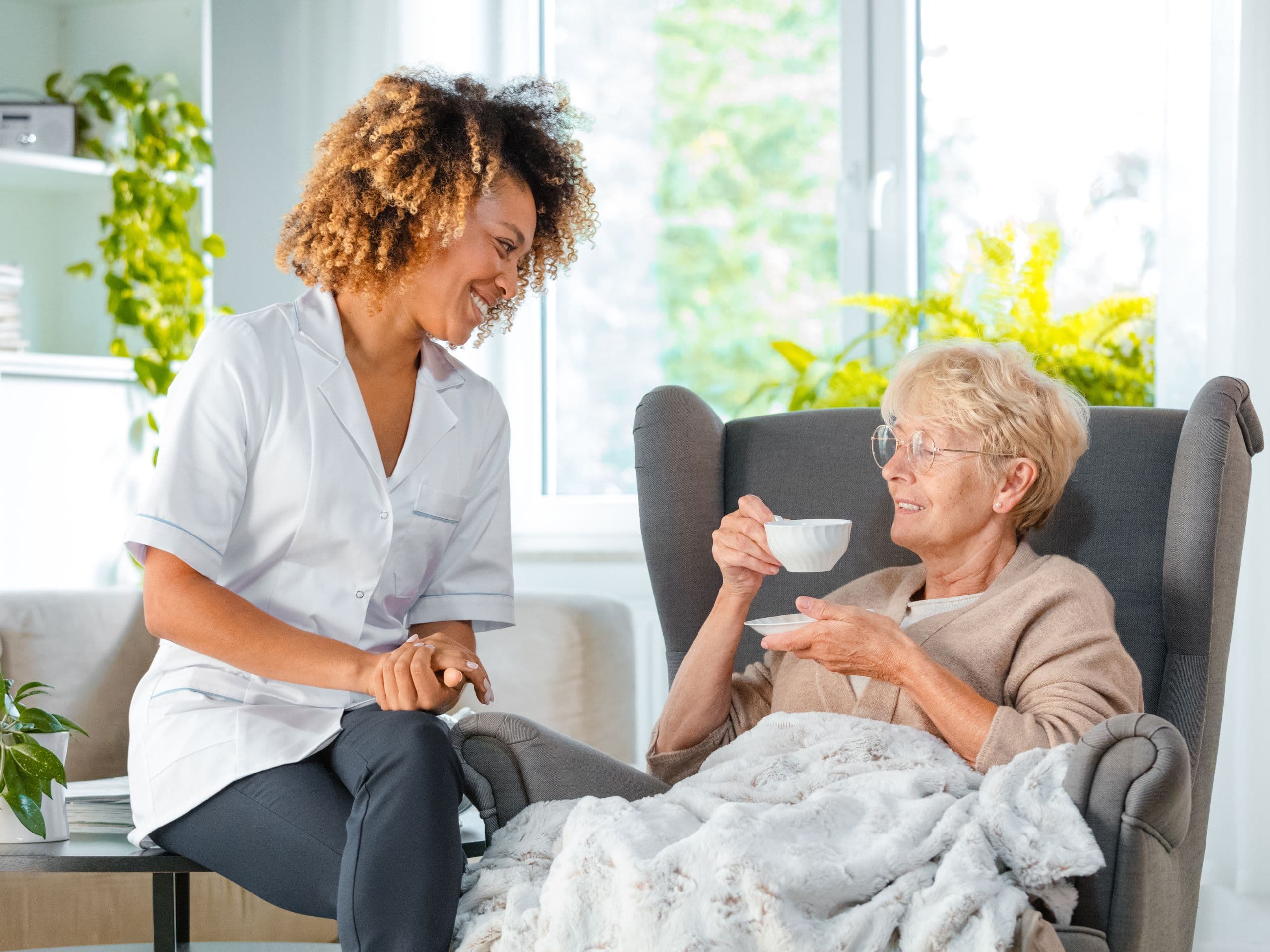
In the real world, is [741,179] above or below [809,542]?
above

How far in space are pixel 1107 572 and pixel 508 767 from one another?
0.89m

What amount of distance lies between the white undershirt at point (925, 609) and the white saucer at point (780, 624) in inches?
6.0

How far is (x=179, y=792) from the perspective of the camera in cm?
138

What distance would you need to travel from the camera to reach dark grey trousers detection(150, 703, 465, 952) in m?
1.19

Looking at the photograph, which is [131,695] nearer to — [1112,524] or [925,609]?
[925,609]

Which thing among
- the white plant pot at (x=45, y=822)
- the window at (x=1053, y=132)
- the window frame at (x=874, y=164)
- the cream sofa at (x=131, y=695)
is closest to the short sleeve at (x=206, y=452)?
the white plant pot at (x=45, y=822)

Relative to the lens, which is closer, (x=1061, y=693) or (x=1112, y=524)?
(x=1061, y=693)

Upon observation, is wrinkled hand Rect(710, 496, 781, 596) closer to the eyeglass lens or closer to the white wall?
the eyeglass lens

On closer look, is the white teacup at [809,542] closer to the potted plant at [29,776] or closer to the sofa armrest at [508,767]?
the sofa armrest at [508,767]

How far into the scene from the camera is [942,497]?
163 cm

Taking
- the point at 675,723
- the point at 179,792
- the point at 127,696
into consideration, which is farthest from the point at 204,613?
the point at 127,696

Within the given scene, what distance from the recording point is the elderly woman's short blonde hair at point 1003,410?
1.63 m

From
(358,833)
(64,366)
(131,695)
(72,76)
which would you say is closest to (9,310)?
(64,366)

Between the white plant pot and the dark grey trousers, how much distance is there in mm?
154
